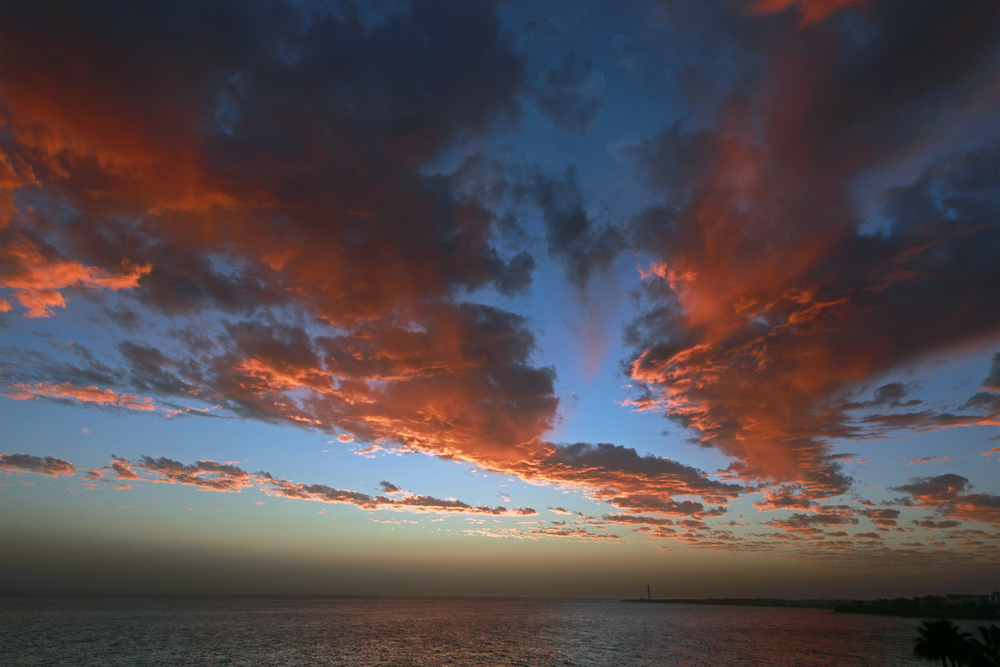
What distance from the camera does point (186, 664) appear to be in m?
77.6

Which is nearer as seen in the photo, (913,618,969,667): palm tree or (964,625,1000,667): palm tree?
(964,625,1000,667): palm tree

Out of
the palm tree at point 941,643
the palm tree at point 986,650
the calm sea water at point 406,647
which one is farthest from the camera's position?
the calm sea water at point 406,647

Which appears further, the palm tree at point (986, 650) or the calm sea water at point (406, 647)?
the calm sea water at point (406, 647)

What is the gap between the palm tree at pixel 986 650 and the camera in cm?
5300

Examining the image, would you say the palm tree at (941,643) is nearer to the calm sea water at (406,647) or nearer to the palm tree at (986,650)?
the palm tree at (986,650)

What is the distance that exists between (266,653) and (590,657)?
6329cm

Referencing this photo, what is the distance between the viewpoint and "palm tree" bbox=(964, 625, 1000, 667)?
53.0 m

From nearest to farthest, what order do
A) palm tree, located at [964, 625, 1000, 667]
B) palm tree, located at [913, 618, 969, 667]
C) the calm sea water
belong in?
1. palm tree, located at [964, 625, 1000, 667]
2. palm tree, located at [913, 618, 969, 667]
3. the calm sea water

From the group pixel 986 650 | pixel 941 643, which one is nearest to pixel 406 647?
pixel 941 643

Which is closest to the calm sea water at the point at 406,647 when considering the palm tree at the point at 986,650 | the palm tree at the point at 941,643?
the palm tree at the point at 941,643

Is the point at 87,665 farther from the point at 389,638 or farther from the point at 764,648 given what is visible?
the point at 764,648

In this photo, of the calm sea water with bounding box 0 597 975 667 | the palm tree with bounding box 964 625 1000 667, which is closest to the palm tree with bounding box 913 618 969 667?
the palm tree with bounding box 964 625 1000 667

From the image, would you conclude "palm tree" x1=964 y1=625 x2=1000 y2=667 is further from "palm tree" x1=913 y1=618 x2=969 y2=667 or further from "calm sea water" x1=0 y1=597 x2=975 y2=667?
"calm sea water" x1=0 y1=597 x2=975 y2=667

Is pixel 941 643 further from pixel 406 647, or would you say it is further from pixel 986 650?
pixel 406 647
